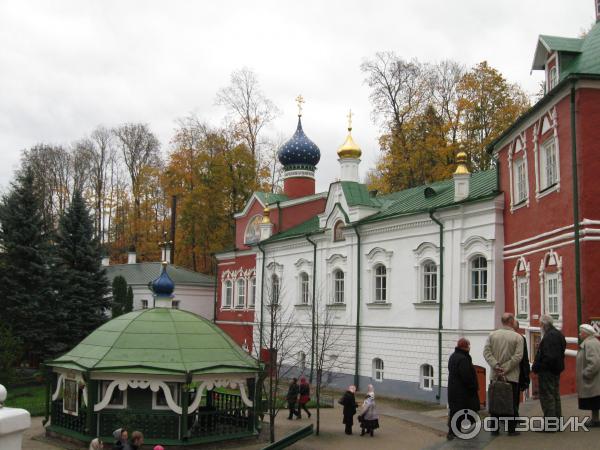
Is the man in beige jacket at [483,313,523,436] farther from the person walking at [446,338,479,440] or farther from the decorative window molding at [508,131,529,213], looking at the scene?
the decorative window molding at [508,131,529,213]

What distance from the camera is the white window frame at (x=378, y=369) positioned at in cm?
2206

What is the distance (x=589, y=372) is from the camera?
851 centimetres

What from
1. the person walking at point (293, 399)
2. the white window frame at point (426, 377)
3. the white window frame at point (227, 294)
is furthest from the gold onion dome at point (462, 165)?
the white window frame at point (227, 294)

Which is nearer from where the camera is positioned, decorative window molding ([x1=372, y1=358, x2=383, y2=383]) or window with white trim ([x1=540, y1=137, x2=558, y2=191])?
window with white trim ([x1=540, y1=137, x2=558, y2=191])

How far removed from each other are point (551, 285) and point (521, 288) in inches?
84.7

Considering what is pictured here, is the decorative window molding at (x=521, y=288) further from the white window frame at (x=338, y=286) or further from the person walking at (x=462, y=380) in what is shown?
the white window frame at (x=338, y=286)

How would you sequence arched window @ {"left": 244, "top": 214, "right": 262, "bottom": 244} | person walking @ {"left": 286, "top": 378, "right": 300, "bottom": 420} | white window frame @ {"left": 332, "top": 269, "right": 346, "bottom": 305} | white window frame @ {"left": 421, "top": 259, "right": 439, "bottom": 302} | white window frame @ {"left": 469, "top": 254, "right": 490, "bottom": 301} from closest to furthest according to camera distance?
person walking @ {"left": 286, "top": 378, "right": 300, "bottom": 420} → white window frame @ {"left": 469, "top": 254, "right": 490, "bottom": 301} → white window frame @ {"left": 421, "top": 259, "right": 439, "bottom": 302} → white window frame @ {"left": 332, "top": 269, "right": 346, "bottom": 305} → arched window @ {"left": 244, "top": 214, "right": 262, "bottom": 244}

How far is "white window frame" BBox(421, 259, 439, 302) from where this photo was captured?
20188mm

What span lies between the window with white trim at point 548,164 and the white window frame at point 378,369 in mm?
9544

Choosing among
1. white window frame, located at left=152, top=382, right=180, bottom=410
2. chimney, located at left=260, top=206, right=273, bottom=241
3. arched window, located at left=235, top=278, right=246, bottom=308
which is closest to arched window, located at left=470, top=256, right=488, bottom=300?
white window frame, located at left=152, top=382, right=180, bottom=410

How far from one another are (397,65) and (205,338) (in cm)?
2234

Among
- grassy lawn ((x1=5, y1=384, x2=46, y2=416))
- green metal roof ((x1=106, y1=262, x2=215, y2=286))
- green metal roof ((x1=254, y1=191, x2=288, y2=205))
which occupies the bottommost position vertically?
grassy lawn ((x1=5, y1=384, x2=46, y2=416))

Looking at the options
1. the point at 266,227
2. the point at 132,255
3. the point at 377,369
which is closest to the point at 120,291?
the point at 132,255

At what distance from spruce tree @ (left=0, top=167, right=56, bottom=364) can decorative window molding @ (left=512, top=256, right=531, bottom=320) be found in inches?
697
